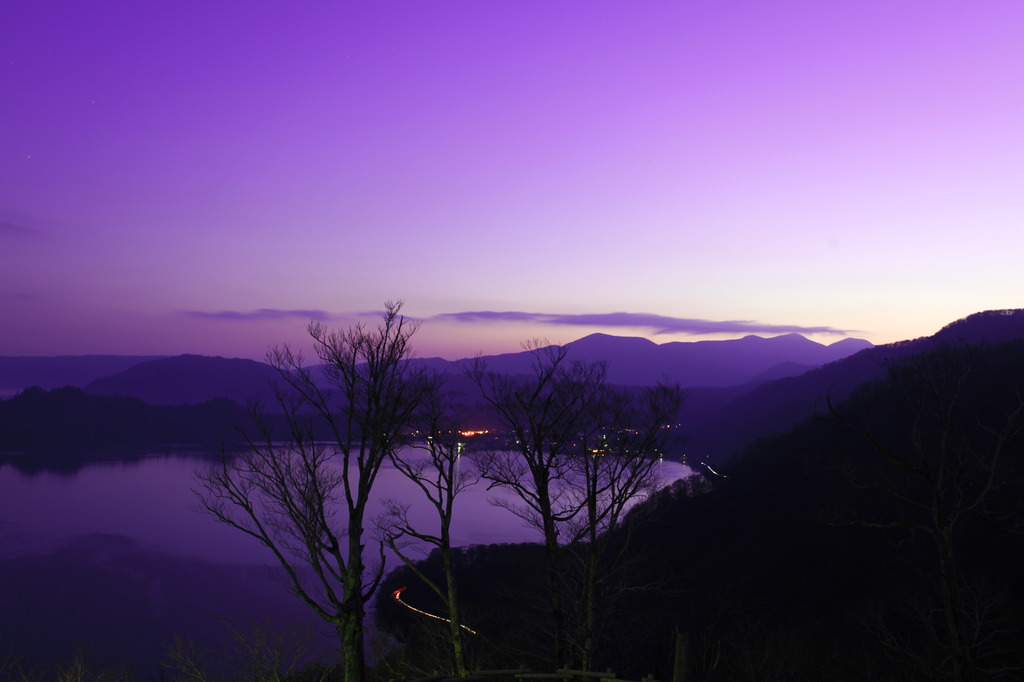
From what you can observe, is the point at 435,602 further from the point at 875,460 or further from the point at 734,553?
the point at 875,460

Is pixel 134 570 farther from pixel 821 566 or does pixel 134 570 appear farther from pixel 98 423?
pixel 98 423

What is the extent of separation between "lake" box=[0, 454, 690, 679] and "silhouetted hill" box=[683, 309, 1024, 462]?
146 feet

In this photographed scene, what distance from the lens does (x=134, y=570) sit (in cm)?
5488

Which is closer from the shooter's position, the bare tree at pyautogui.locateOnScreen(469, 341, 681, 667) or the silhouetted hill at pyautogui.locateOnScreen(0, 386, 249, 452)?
the bare tree at pyautogui.locateOnScreen(469, 341, 681, 667)

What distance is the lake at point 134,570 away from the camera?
41469 millimetres

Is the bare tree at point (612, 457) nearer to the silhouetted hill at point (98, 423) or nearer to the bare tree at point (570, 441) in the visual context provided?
the bare tree at point (570, 441)

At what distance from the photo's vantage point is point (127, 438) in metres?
151

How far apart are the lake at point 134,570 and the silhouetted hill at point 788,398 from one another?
146ft

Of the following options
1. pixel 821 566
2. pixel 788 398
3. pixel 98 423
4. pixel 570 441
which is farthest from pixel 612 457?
pixel 98 423

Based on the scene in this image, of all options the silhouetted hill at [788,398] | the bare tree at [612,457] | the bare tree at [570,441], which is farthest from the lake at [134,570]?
the silhouetted hill at [788,398]

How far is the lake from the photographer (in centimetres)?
4147

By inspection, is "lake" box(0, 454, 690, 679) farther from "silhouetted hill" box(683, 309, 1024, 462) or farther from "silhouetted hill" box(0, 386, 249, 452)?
"silhouetted hill" box(0, 386, 249, 452)

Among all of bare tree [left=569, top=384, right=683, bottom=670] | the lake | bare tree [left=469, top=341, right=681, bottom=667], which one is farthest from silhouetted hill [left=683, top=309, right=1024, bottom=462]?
bare tree [left=469, top=341, right=681, bottom=667]

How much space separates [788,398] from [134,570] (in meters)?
97.5
